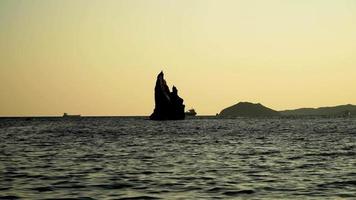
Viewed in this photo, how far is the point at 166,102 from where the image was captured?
588 ft

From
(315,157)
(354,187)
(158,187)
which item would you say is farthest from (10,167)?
(315,157)

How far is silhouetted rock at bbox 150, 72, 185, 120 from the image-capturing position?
17962cm

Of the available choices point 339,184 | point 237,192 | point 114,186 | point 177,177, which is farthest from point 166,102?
point 237,192

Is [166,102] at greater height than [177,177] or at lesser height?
greater

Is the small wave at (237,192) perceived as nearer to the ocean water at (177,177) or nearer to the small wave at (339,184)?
the ocean water at (177,177)

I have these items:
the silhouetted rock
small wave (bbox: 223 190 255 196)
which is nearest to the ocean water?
small wave (bbox: 223 190 255 196)

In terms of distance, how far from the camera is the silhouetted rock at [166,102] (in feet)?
589

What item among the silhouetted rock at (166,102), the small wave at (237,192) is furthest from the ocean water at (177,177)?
the silhouetted rock at (166,102)

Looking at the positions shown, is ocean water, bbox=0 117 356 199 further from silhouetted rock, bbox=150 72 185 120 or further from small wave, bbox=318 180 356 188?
silhouetted rock, bbox=150 72 185 120

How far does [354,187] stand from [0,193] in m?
15.8

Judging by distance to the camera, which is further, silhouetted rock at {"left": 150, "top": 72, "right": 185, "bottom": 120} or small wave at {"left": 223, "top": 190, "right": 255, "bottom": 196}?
silhouetted rock at {"left": 150, "top": 72, "right": 185, "bottom": 120}

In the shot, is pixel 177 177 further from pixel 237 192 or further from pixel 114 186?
pixel 237 192

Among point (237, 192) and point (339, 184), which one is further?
point (339, 184)

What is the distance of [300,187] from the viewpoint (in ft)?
72.6
